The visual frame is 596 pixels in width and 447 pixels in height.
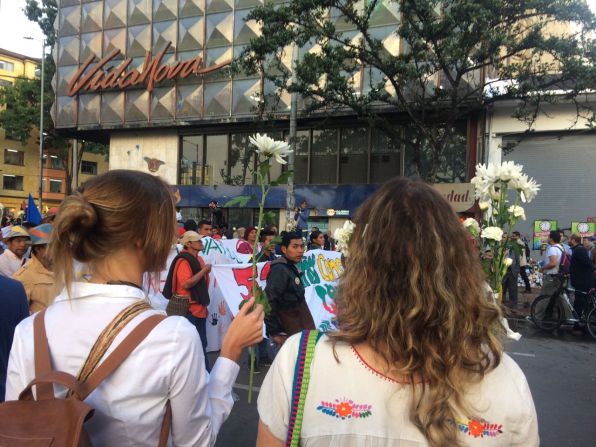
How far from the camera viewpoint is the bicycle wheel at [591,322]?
8.86 m

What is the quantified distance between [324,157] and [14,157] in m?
37.4

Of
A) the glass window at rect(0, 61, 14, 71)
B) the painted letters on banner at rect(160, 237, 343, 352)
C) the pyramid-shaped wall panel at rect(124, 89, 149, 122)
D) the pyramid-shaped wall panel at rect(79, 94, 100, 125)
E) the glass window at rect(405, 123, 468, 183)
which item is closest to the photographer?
the painted letters on banner at rect(160, 237, 343, 352)

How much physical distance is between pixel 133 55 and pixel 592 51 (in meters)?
19.2

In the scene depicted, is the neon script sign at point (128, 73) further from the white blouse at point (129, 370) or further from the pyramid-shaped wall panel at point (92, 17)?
the white blouse at point (129, 370)

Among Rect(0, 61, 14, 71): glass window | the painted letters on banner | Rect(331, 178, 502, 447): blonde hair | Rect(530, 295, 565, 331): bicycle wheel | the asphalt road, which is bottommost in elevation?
the asphalt road

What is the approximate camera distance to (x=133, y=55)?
23.2 meters

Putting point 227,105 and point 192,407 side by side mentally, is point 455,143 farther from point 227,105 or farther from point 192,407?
point 192,407

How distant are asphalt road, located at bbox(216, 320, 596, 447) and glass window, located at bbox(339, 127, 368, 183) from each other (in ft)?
41.6

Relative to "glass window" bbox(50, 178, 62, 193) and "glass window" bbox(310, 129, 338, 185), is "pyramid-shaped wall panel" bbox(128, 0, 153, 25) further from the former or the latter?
"glass window" bbox(50, 178, 62, 193)

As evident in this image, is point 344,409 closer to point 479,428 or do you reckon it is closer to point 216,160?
point 479,428

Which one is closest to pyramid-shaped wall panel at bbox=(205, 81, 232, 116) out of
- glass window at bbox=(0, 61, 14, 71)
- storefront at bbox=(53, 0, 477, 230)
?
storefront at bbox=(53, 0, 477, 230)

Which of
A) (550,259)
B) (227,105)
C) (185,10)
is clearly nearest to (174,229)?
(550,259)

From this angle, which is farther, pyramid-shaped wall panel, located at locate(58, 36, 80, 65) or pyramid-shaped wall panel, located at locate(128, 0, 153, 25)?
pyramid-shaped wall panel, located at locate(58, 36, 80, 65)

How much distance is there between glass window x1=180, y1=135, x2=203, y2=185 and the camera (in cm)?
2370
